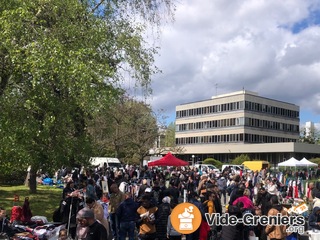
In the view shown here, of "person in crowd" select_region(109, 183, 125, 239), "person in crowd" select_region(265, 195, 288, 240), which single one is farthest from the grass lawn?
"person in crowd" select_region(265, 195, 288, 240)

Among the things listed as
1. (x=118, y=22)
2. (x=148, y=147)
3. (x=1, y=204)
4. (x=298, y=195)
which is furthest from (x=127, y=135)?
(x=118, y=22)

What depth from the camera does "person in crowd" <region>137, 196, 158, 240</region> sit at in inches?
389

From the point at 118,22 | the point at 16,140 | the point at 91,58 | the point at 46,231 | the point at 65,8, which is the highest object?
the point at 118,22

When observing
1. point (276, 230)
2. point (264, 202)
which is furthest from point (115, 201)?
point (276, 230)

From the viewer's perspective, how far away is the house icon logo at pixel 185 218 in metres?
8.65

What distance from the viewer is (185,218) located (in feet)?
28.5

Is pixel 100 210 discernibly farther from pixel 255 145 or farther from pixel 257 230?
pixel 255 145

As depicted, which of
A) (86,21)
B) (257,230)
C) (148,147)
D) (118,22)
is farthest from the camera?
(148,147)

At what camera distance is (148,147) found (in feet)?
178

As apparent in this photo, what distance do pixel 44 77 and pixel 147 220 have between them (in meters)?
3.85

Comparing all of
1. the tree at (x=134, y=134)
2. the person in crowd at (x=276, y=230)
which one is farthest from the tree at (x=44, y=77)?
the tree at (x=134, y=134)

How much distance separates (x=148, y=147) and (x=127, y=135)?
6669 mm

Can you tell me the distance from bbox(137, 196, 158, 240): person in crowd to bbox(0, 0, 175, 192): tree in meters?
2.65

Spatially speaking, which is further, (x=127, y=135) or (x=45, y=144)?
(x=127, y=135)
